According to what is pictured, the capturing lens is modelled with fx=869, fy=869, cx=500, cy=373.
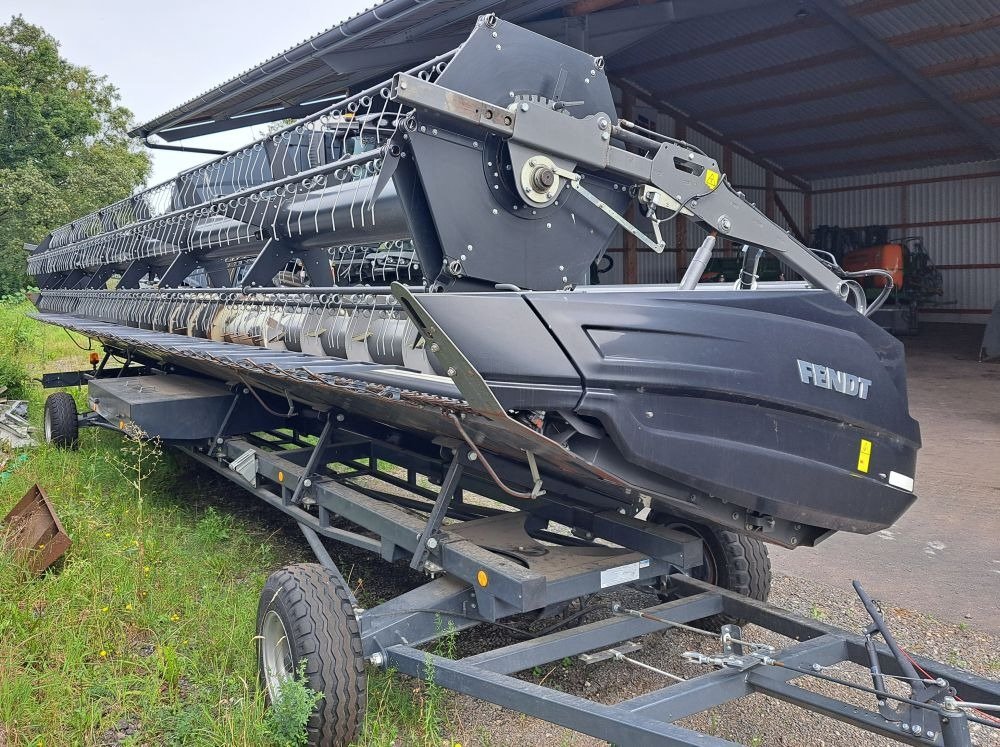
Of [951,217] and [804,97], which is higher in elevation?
[804,97]

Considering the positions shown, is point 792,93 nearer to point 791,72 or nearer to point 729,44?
point 791,72

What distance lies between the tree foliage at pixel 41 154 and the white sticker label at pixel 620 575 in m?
25.3

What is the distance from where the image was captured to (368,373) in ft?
10.2

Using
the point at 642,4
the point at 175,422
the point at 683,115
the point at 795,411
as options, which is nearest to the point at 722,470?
the point at 795,411

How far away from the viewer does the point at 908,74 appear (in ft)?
49.4

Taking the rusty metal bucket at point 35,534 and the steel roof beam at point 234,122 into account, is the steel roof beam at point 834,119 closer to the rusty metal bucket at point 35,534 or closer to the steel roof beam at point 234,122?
the steel roof beam at point 234,122

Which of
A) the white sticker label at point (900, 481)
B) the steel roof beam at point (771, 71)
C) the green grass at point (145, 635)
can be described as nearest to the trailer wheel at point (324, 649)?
the green grass at point (145, 635)

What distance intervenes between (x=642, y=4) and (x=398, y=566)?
30.9 feet

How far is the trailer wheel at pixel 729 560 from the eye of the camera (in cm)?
367

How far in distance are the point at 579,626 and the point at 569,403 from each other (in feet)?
4.53

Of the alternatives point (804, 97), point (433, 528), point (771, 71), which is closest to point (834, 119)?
point (804, 97)

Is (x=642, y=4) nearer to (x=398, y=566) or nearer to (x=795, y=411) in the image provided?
(x=398, y=566)

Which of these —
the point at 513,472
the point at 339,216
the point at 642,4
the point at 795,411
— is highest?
the point at 642,4

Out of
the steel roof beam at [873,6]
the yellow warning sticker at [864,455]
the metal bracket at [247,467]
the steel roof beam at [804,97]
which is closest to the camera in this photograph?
A: the yellow warning sticker at [864,455]
